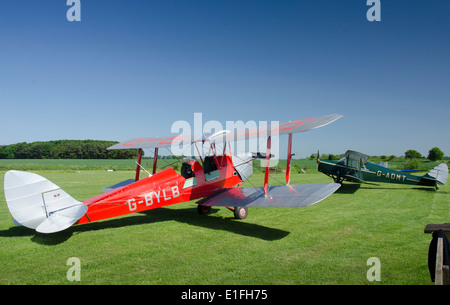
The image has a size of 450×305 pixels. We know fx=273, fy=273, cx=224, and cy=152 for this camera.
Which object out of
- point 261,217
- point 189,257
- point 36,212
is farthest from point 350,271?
point 36,212

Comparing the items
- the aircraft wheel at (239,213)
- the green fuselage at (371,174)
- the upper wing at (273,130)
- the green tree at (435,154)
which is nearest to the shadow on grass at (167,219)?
the aircraft wheel at (239,213)

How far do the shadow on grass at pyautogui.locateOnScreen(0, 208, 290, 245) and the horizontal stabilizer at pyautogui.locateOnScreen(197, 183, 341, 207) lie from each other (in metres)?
0.56

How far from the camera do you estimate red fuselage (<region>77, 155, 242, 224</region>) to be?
5.79 m

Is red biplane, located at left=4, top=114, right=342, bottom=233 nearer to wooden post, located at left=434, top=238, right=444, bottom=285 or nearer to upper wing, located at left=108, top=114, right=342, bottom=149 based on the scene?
upper wing, located at left=108, top=114, right=342, bottom=149

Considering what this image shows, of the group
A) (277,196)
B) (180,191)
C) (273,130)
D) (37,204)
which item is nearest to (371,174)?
(277,196)

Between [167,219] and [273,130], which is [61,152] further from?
[273,130]

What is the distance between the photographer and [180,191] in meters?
6.98

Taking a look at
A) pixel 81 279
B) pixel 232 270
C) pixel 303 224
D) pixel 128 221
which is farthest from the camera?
pixel 128 221

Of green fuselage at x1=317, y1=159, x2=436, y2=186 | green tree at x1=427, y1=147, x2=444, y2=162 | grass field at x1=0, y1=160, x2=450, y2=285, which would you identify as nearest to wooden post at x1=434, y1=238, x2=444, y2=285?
grass field at x1=0, y1=160, x2=450, y2=285

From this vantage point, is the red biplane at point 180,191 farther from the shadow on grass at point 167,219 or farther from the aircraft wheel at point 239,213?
the shadow on grass at point 167,219
